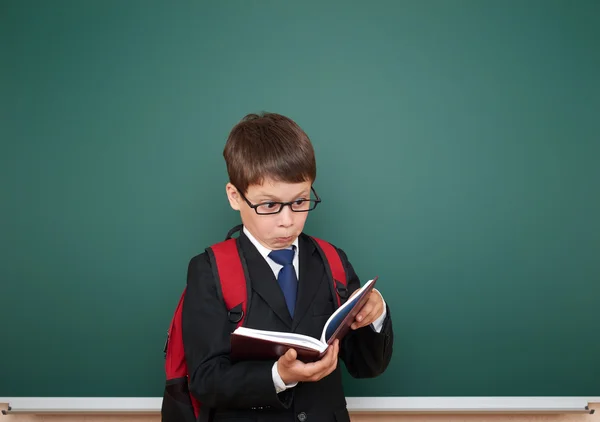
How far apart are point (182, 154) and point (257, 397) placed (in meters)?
1.08

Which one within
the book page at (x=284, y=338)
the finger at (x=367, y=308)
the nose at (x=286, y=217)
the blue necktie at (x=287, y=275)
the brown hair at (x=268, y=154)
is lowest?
the finger at (x=367, y=308)

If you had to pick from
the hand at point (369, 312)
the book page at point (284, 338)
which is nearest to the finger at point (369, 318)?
the hand at point (369, 312)

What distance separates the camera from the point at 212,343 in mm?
1201

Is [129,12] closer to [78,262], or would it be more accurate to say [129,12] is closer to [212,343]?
[78,262]

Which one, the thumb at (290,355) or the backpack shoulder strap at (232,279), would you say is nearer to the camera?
the thumb at (290,355)

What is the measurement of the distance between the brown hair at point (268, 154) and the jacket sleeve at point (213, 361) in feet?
0.86

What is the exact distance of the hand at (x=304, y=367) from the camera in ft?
3.51

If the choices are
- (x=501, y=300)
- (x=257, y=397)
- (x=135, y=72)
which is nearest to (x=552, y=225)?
(x=501, y=300)

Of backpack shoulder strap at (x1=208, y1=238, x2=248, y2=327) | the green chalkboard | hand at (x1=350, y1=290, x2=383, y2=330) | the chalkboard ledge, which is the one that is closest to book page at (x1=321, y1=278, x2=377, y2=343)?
hand at (x1=350, y1=290, x2=383, y2=330)

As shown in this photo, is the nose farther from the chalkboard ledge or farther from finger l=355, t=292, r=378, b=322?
the chalkboard ledge

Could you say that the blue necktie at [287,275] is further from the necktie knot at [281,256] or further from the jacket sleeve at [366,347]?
the jacket sleeve at [366,347]

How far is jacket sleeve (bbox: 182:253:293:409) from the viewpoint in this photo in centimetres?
113

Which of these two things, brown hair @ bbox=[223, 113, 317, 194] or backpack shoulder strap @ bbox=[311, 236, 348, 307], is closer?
brown hair @ bbox=[223, 113, 317, 194]

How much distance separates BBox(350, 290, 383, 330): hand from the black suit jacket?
0.24 ft
